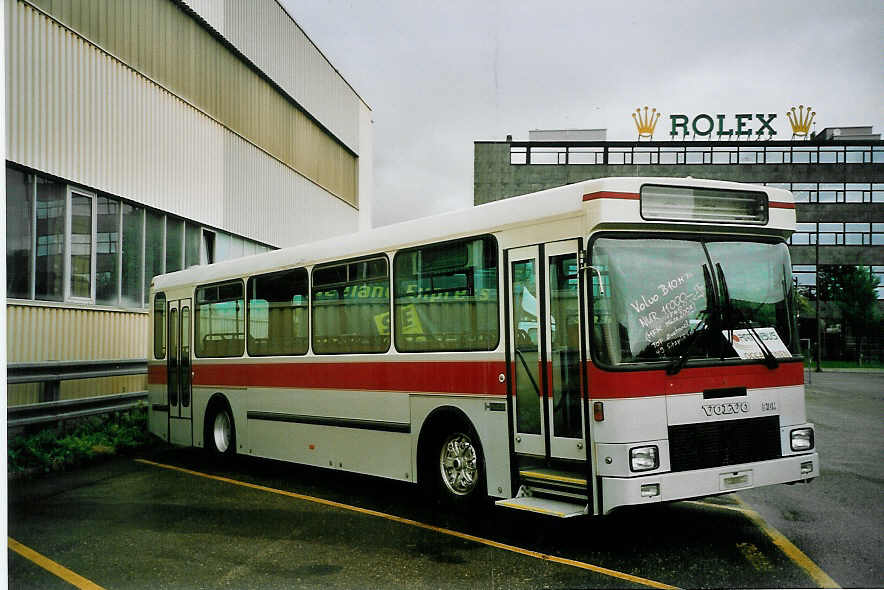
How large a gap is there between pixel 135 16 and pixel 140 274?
4893 mm

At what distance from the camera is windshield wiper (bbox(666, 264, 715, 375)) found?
6.79 m

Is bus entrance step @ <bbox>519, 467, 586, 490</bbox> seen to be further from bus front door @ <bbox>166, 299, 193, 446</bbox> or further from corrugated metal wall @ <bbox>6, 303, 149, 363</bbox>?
corrugated metal wall @ <bbox>6, 303, 149, 363</bbox>

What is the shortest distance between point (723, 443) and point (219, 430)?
8.15m

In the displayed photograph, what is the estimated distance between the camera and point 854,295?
23047 mm

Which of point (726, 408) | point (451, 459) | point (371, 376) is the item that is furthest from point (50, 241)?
point (726, 408)

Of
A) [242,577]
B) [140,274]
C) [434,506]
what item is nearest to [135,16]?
[140,274]

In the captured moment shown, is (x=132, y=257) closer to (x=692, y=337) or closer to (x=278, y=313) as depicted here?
(x=278, y=313)

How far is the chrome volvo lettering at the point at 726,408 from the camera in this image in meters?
6.88

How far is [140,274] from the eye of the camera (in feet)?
55.8

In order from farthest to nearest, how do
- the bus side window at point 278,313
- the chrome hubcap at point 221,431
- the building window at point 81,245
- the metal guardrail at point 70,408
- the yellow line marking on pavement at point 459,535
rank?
the building window at point 81,245 < the chrome hubcap at point 221,431 < the metal guardrail at point 70,408 < the bus side window at point 278,313 < the yellow line marking on pavement at point 459,535

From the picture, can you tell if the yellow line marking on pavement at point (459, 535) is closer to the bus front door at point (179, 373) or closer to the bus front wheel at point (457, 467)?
the bus front wheel at point (457, 467)

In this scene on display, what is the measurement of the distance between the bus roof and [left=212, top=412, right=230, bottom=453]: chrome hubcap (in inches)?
88.1

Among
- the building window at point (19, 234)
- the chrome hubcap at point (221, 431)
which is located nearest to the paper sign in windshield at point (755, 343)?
the chrome hubcap at point (221, 431)

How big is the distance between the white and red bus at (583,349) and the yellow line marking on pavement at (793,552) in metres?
0.52
